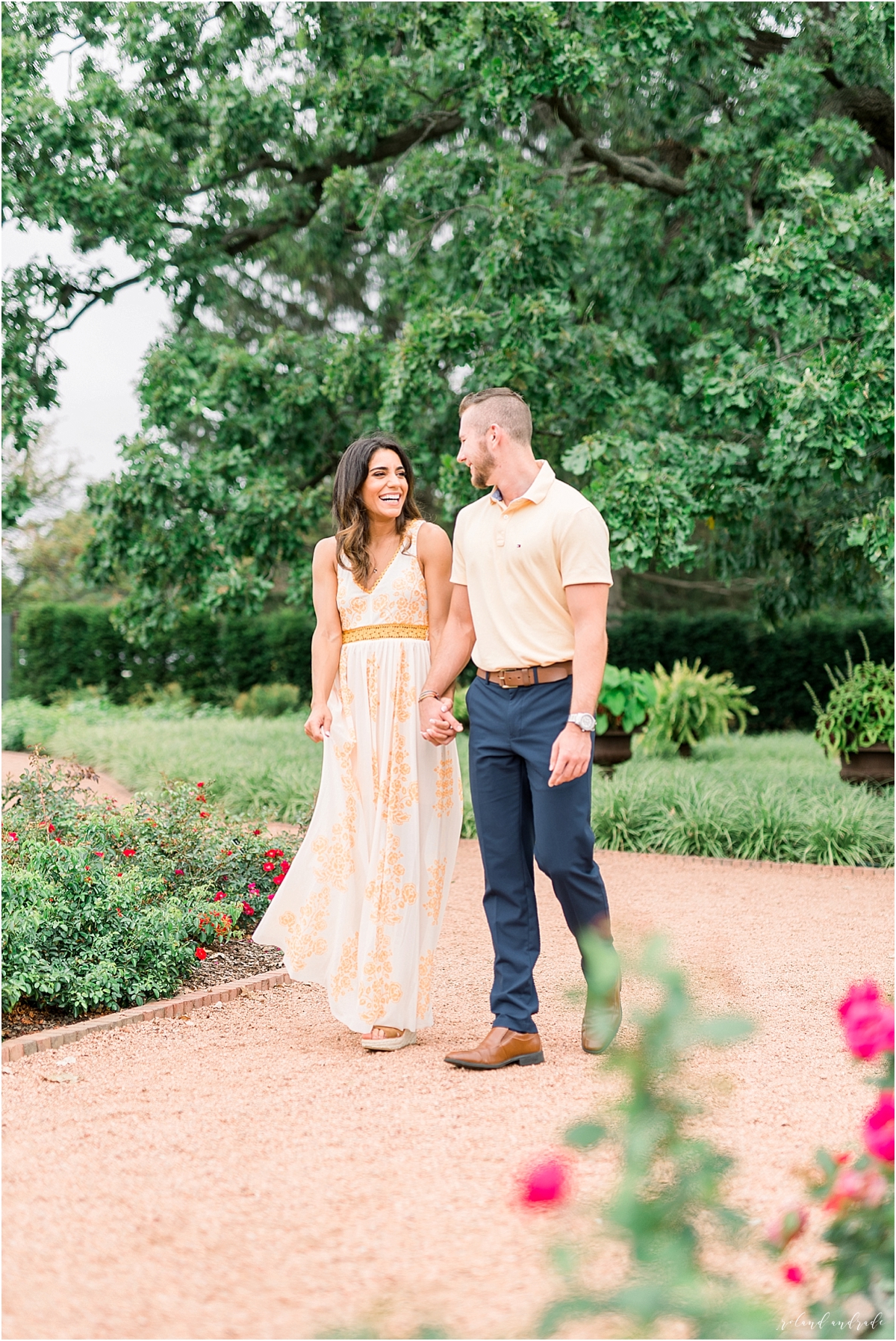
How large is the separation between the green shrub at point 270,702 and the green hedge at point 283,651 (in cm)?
43

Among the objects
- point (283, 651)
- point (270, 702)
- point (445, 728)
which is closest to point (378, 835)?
point (445, 728)

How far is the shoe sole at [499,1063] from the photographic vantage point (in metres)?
3.31

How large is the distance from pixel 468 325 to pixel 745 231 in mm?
2506

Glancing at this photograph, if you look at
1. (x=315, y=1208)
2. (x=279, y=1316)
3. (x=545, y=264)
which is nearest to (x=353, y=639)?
(x=315, y=1208)

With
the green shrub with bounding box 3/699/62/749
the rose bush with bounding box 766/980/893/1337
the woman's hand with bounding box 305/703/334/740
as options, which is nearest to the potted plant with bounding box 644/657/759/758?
the green shrub with bounding box 3/699/62/749

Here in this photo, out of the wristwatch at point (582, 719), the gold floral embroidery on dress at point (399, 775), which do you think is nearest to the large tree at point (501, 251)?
the gold floral embroidery on dress at point (399, 775)

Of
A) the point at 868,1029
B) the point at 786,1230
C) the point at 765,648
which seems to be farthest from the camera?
the point at 765,648

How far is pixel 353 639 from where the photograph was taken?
149 inches

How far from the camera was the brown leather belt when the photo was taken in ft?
11.1

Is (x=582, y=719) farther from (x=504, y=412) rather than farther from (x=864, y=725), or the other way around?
(x=864, y=725)

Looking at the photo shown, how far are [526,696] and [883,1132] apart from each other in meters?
1.78

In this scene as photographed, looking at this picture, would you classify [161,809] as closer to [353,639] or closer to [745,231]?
[353,639]

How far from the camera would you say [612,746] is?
991 cm

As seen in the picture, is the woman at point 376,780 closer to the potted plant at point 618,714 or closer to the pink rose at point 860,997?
the pink rose at point 860,997
